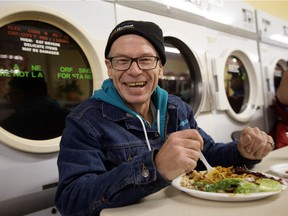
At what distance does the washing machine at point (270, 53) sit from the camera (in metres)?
2.96

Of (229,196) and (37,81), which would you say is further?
(37,81)

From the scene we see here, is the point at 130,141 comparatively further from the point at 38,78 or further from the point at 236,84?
the point at 236,84

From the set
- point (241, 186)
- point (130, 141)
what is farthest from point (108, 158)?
point (241, 186)

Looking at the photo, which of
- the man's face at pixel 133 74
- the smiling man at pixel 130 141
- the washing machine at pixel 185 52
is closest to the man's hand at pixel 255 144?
the smiling man at pixel 130 141

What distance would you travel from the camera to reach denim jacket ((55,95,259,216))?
2.29 feet

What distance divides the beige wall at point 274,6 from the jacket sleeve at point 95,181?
3.37 meters

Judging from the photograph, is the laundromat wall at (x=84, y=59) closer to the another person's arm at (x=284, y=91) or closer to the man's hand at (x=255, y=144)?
the another person's arm at (x=284, y=91)

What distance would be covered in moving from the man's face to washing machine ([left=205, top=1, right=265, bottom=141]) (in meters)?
1.35

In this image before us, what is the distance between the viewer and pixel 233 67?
268 cm

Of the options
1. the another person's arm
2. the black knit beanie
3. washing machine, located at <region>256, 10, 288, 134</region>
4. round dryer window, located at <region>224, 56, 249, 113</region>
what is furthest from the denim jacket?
washing machine, located at <region>256, 10, 288, 134</region>

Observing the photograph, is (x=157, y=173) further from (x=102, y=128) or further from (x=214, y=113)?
(x=214, y=113)

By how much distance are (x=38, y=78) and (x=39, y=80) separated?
0.04 ft

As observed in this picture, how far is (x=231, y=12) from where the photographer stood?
2.54 metres

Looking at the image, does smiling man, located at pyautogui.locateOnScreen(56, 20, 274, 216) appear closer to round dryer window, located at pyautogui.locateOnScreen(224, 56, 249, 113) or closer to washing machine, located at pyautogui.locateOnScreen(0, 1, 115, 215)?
washing machine, located at pyautogui.locateOnScreen(0, 1, 115, 215)
